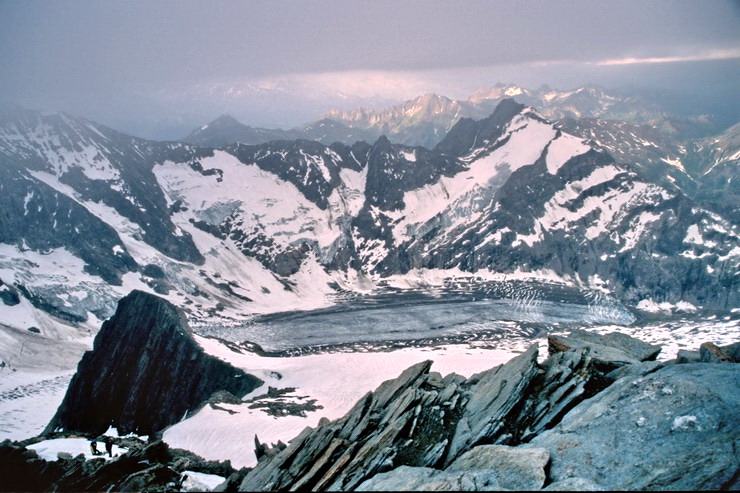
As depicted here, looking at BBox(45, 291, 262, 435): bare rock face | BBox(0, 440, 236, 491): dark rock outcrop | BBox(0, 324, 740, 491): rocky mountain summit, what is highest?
BBox(0, 324, 740, 491): rocky mountain summit

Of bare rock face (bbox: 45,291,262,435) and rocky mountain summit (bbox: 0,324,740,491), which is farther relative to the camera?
bare rock face (bbox: 45,291,262,435)

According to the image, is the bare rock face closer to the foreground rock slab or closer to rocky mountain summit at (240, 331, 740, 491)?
rocky mountain summit at (240, 331, 740, 491)

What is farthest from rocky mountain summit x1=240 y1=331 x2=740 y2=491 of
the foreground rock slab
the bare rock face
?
the bare rock face

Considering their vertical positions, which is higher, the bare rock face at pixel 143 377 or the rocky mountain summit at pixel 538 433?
the rocky mountain summit at pixel 538 433

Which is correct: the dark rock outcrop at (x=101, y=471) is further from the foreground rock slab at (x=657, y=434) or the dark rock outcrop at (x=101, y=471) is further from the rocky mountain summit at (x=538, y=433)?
the foreground rock slab at (x=657, y=434)

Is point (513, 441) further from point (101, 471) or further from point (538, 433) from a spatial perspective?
point (101, 471)

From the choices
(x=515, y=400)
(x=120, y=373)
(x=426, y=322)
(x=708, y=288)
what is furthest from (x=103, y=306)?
(x=708, y=288)

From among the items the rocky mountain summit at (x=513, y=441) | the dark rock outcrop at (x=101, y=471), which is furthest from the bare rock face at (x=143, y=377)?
the rocky mountain summit at (x=513, y=441)
